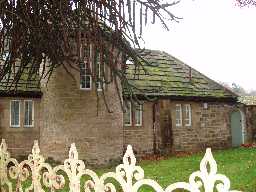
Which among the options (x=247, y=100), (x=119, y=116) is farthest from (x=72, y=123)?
(x=247, y=100)

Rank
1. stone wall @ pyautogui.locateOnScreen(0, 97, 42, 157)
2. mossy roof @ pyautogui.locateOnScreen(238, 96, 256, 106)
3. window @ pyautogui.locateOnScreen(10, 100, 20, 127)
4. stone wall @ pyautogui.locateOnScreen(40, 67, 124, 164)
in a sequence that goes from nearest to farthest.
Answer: stone wall @ pyautogui.locateOnScreen(40, 67, 124, 164) → stone wall @ pyautogui.locateOnScreen(0, 97, 42, 157) → window @ pyautogui.locateOnScreen(10, 100, 20, 127) → mossy roof @ pyautogui.locateOnScreen(238, 96, 256, 106)

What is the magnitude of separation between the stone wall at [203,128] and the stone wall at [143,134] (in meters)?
0.94

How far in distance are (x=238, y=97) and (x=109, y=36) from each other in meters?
23.5

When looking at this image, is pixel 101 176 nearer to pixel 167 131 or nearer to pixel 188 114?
pixel 167 131

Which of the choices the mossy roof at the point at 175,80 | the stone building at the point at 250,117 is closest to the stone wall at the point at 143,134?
the mossy roof at the point at 175,80

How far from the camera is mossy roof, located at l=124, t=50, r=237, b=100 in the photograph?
77.7 ft

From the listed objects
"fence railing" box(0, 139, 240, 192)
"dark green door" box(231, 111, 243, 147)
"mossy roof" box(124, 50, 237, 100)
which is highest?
"mossy roof" box(124, 50, 237, 100)

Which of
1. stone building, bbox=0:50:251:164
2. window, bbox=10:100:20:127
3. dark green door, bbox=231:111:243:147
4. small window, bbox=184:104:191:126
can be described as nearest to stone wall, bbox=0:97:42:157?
stone building, bbox=0:50:251:164

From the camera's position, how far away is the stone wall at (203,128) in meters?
24.0

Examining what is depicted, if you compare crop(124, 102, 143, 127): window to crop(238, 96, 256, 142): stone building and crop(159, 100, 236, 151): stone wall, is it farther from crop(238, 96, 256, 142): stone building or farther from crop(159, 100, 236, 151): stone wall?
crop(238, 96, 256, 142): stone building

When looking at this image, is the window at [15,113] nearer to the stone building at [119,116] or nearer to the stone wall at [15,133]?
the stone building at [119,116]

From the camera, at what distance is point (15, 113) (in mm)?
20609

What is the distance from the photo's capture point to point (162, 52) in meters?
28.6

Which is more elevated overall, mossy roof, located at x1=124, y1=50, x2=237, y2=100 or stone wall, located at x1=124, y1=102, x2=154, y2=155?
mossy roof, located at x1=124, y1=50, x2=237, y2=100
